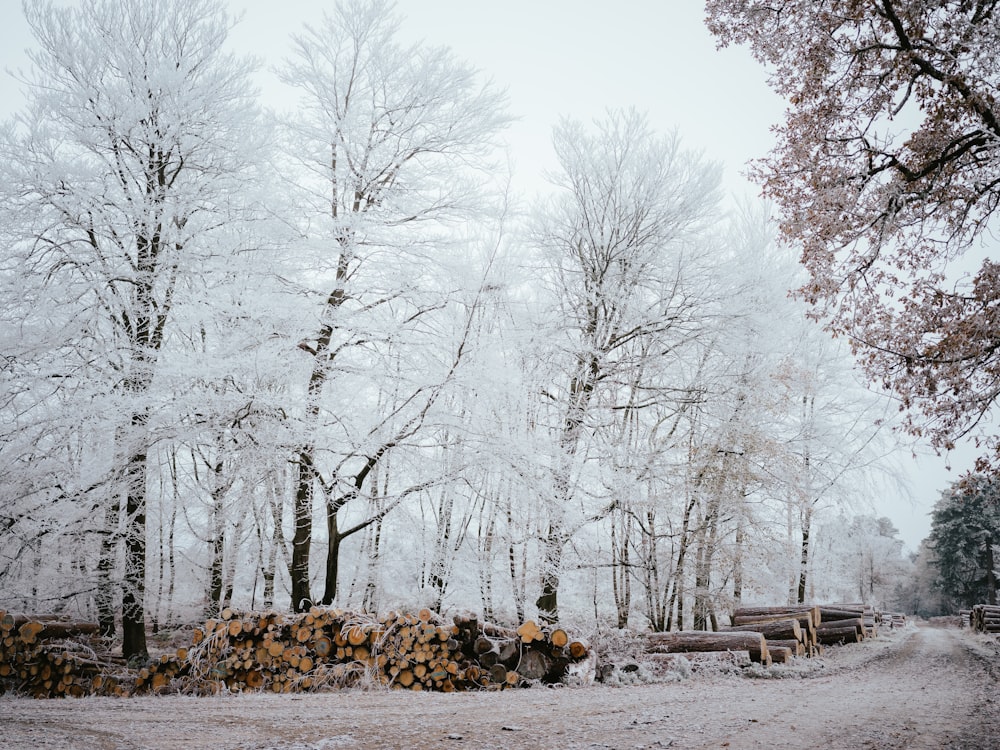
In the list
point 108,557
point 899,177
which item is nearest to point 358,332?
point 108,557

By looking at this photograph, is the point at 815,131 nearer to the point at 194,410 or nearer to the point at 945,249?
the point at 945,249

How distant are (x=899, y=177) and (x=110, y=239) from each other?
32.8ft

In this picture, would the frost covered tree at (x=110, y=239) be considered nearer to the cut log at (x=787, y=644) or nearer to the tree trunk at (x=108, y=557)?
the tree trunk at (x=108, y=557)

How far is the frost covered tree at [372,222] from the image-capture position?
7824 mm

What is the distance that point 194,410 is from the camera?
272 inches

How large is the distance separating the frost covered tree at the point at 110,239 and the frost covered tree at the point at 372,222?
51.1 inches

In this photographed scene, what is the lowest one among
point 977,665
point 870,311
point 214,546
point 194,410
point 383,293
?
point 977,665

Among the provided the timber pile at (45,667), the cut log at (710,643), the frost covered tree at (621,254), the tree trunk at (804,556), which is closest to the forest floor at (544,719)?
the cut log at (710,643)

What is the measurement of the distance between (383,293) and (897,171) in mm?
6393

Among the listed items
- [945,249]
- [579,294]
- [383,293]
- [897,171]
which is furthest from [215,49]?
[945,249]

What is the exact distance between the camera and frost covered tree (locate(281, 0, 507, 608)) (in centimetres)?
782

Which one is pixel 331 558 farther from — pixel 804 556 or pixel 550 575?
pixel 804 556

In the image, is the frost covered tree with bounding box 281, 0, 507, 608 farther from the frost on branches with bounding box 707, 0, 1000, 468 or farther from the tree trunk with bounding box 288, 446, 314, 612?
the frost on branches with bounding box 707, 0, 1000, 468

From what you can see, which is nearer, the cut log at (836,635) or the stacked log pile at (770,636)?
the stacked log pile at (770,636)
